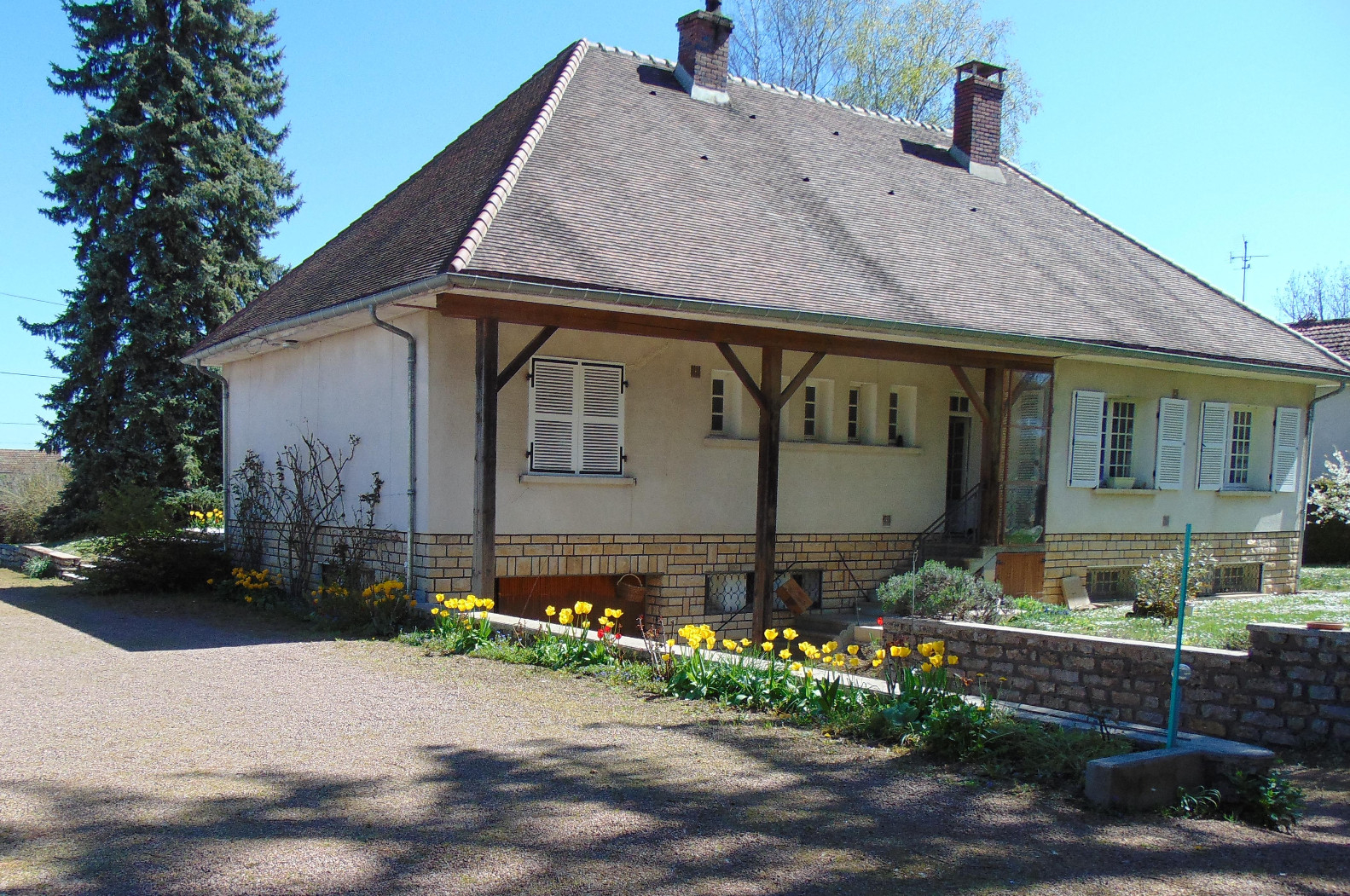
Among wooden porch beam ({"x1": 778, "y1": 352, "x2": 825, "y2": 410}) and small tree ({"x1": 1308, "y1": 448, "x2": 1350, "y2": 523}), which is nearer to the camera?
wooden porch beam ({"x1": 778, "y1": 352, "x2": 825, "y2": 410})

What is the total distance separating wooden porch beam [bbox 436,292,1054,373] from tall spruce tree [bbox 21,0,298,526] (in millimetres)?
13301

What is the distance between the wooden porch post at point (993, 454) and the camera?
1412 centimetres

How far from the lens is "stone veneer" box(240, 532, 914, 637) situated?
10.9 meters

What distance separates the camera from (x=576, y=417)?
39.4 feet

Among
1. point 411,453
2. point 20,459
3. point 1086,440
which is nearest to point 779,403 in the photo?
point 411,453

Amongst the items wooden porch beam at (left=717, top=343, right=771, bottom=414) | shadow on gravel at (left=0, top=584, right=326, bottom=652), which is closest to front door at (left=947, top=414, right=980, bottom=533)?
wooden porch beam at (left=717, top=343, right=771, bottom=414)

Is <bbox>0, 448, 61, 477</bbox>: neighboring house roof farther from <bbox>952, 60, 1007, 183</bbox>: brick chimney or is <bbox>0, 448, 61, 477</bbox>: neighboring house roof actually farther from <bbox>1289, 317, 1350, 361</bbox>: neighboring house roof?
<bbox>1289, 317, 1350, 361</bbox>: neighboring house roof

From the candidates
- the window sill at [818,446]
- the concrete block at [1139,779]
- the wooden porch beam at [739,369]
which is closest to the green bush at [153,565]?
the window sill at [818,446]

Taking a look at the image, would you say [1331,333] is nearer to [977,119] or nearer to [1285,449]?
[1285,449]

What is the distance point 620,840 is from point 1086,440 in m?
12.1

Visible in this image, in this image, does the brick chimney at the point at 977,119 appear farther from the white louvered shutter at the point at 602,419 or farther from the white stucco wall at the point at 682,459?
the white louvered shutter at the point at 602,419

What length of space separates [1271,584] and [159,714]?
16177 mm

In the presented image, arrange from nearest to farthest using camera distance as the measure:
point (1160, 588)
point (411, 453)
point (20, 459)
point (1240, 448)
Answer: point (411, 453)
point (1160, 588)
point (1240, 448)
point (20, 459)

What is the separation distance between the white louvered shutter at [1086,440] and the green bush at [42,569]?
14.9m
